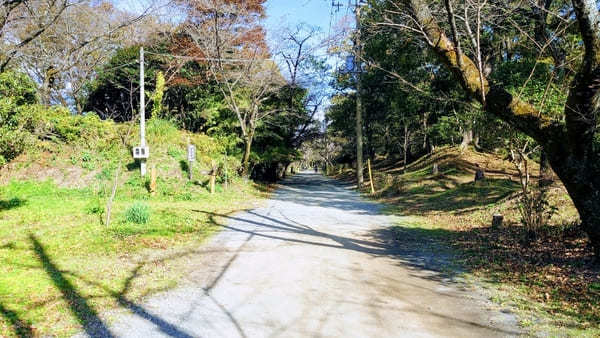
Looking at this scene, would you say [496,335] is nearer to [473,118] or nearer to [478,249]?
[478,249]

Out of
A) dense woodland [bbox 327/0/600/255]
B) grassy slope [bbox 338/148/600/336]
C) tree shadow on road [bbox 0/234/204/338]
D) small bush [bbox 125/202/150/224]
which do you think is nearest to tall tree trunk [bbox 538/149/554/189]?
dense woodland [bbox 327/0/600/255]

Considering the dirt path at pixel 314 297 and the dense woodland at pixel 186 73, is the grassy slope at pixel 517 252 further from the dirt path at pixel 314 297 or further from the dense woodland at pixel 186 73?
the dense woodland at pixel 186 73

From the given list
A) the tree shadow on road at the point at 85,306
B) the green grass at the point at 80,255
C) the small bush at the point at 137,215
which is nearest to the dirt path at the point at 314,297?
the tree shadow on road at the point at 85,306

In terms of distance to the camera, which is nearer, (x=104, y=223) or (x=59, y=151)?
(x=104, y=223)

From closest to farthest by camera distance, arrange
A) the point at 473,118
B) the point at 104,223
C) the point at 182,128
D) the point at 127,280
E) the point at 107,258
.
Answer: the point at 127,280, the point at 107,258, the point at 104,223, the point at 473,118, the point at 182,128

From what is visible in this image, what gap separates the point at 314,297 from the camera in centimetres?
418

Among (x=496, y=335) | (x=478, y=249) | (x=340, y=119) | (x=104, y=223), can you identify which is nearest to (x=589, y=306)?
(x=496, y=335)

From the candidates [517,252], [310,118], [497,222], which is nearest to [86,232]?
[517,252]

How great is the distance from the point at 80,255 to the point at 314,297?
3.70 meters

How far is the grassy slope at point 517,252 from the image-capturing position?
12.5 ft

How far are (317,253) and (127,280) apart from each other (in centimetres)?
285

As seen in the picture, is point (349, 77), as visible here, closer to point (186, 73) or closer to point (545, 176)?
point (186, 73)

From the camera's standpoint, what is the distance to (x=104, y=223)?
7609 mm

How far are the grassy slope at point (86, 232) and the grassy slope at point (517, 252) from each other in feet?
13.5
